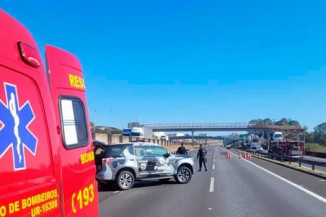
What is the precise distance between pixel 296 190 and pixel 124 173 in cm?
622

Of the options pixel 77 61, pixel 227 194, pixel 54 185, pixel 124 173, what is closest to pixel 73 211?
pixel 54 185

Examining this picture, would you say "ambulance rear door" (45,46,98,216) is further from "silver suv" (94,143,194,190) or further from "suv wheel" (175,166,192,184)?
"suv wheel" (175,166,192,184)

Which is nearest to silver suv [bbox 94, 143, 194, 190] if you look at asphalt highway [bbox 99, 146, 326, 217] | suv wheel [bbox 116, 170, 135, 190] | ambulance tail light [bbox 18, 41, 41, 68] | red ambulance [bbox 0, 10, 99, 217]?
suv wheel [bbox 116, 170, 135, 190]

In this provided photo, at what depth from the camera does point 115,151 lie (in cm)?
1708

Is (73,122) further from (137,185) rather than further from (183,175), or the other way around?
(183,175)

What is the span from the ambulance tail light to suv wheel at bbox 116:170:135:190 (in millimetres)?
13141

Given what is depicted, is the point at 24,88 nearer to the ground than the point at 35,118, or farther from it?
farther from it

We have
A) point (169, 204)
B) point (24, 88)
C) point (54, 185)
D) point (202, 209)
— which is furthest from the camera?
point (169, 204)

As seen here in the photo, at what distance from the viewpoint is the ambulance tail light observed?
3.28 metres

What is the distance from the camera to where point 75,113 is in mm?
4672

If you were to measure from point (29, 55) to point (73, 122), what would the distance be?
4.32 ft

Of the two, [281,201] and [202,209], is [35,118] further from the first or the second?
[281,201]

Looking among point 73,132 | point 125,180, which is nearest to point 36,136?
point 73,132

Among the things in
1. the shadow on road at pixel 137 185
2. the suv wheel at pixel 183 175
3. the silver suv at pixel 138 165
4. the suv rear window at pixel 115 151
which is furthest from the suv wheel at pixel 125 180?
the suv wheel at pixel 183 175
